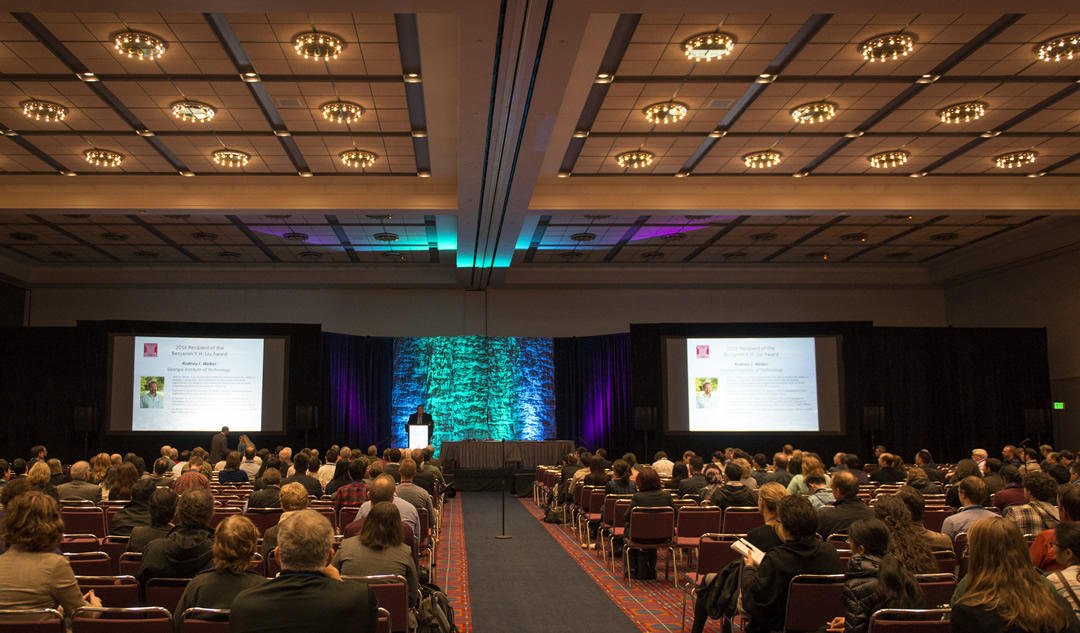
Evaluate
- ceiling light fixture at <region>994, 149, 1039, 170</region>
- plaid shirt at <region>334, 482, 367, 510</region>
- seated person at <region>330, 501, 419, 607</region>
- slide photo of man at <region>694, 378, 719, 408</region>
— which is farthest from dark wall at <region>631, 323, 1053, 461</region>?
seated person at <region>330, 501, 419, 607</region>

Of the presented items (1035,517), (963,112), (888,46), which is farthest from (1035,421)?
(1035,517)

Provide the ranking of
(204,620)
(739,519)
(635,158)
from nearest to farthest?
1. (204,620)
2. (739,519)
3. (635,158)

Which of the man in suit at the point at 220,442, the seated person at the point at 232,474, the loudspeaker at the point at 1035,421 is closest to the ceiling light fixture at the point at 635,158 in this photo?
the seated person at the point at 232,474

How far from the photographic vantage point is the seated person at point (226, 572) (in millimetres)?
3146

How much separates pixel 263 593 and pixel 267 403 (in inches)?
640

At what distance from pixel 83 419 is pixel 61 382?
69.9 inches

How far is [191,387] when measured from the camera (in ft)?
57.5

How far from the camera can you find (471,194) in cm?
1313

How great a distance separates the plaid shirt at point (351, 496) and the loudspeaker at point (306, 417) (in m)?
11.7

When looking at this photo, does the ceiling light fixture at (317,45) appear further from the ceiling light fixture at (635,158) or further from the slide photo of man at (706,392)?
the slide photo of man at (706,392)

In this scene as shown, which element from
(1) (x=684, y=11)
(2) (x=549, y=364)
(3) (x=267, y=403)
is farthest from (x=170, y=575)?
(2) (x=549, y=364)

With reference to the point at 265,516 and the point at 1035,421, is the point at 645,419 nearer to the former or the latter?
the point at 1035,421

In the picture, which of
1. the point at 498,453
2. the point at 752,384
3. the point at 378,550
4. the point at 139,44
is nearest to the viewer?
the point at 378,550

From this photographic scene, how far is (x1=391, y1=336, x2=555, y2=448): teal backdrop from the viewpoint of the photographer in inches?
827
